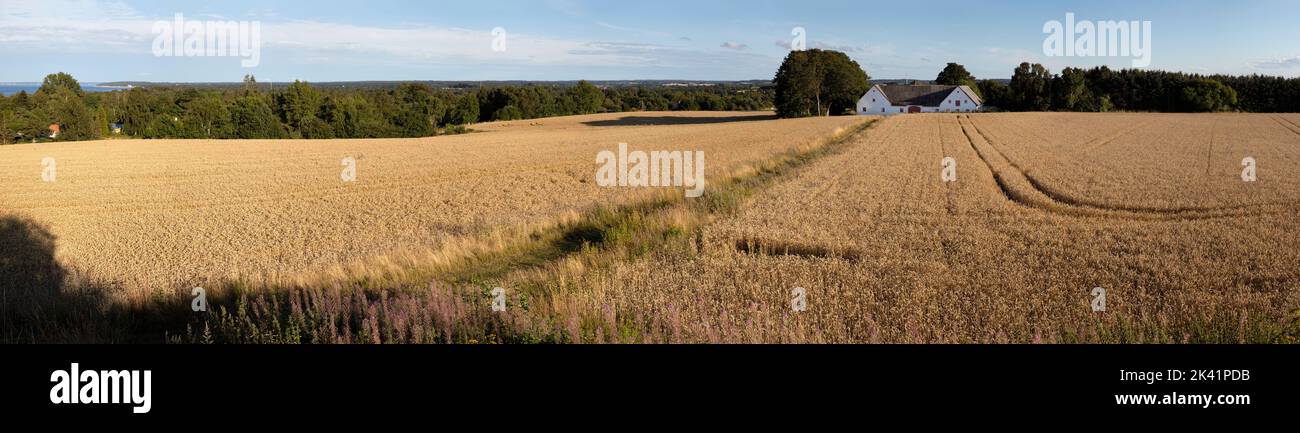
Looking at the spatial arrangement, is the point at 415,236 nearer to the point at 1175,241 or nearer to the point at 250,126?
the point at 1175,241

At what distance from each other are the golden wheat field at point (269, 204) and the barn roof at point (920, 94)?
8269 cm

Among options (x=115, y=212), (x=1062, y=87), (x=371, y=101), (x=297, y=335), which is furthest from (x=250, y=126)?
(x=1062, y=87)

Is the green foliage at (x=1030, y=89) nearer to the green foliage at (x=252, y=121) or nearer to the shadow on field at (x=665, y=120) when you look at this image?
the shadow on field at (x=665, y=120)

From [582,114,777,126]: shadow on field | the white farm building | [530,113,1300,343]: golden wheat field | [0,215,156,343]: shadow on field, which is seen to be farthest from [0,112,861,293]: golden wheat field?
the white farm building

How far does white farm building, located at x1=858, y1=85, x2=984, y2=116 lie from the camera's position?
106 metres

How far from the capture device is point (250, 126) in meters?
78.9

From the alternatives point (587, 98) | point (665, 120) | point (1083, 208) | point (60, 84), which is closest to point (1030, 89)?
point (665, 120)

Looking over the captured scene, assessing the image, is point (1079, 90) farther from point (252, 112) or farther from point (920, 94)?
point (252, 112)

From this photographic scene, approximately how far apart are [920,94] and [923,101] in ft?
7.39

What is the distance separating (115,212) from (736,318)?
2053 cm

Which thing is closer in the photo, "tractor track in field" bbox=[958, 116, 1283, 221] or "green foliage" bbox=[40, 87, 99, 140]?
"tractor track in field" bbox=[958, 116, 1283, 221]

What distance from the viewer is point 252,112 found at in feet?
260

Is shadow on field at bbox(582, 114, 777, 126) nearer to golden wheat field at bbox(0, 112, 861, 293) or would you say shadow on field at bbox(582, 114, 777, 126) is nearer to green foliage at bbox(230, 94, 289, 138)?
green foliage at bbox(230, 94, 289, 138)

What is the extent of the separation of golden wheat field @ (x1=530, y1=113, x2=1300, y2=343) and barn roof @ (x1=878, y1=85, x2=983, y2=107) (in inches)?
3753
